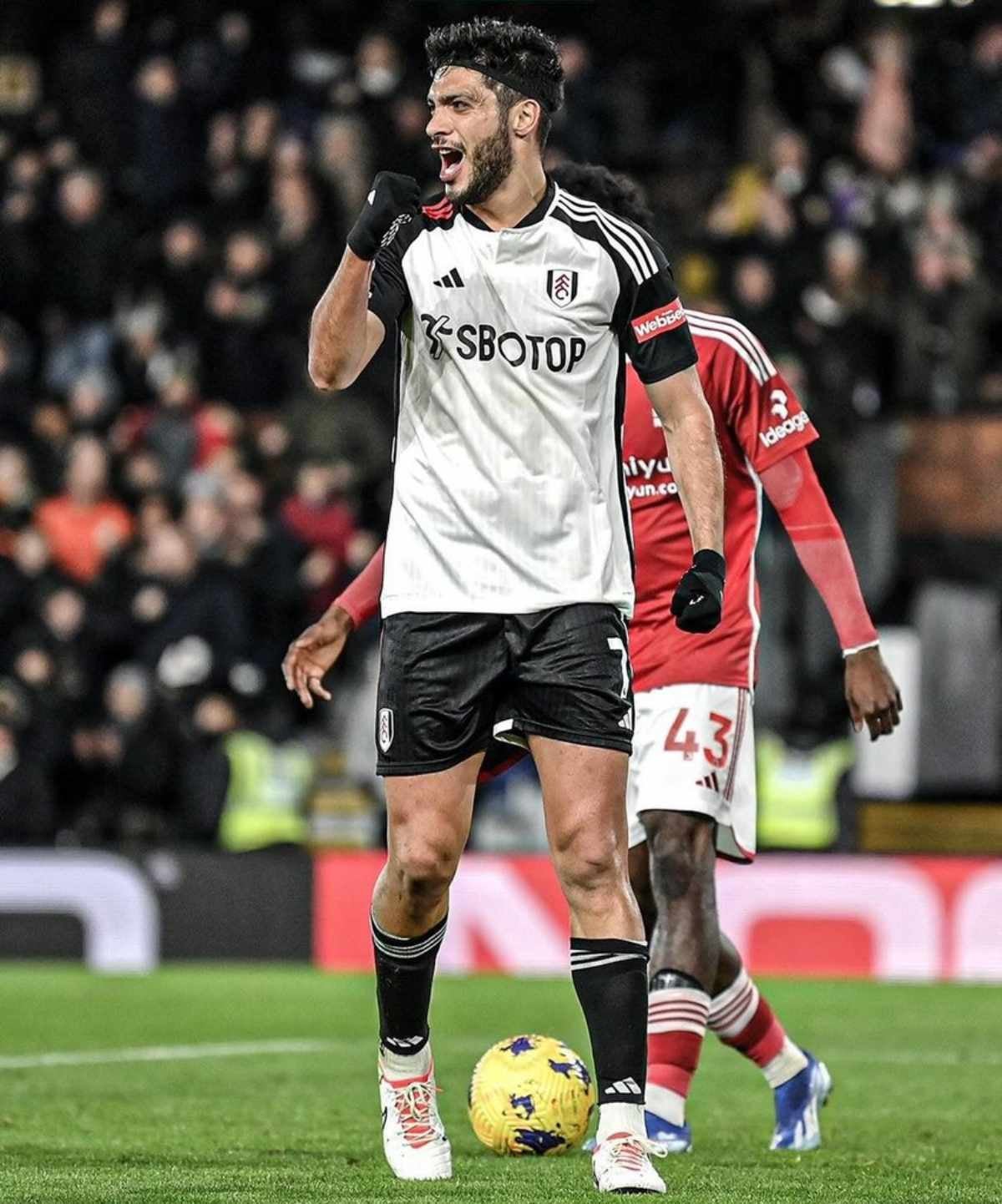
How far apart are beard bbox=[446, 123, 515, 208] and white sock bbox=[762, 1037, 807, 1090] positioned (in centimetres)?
263

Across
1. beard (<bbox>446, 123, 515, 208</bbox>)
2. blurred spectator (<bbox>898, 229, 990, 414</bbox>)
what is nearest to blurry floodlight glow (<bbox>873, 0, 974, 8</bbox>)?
blurred spectator (<bbox>898, 229, 990, 414</bbox>)

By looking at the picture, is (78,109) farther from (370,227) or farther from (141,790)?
(370,227)

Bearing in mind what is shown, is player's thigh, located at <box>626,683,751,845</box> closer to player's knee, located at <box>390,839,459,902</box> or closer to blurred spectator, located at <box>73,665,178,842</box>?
player's knee, located at <box>390,839,459,902</box>

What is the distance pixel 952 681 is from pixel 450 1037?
5.77 metres

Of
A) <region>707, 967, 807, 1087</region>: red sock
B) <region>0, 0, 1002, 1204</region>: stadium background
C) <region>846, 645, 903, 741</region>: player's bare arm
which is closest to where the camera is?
<region>846, 645, 903, 741</region>: player's bare arm

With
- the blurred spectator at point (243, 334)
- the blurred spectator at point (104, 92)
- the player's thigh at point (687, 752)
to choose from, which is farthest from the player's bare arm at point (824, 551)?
the blurred spectator at point (104, 92)

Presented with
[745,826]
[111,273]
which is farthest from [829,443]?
[745,826]

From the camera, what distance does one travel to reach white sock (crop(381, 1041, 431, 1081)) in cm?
588

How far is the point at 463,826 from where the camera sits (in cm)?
564

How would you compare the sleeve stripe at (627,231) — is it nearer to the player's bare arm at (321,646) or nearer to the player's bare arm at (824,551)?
the player's bare arm at (321,646)

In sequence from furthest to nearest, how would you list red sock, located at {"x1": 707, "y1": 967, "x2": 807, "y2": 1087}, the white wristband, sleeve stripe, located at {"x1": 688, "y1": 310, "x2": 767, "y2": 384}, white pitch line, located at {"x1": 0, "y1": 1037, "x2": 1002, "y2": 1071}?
1. white pitch line, located at {"x1": 0, "y1": 1037, "x2": 1002, "y2": 1071}
2. red sock, located at {"x1": 707, "y1": 967, "x2": 807, "y2": 1087}
3. sleeve stripe, located at {"x1": 688, "y1": 310, "x2": 767, "y2": 384}
4. the white wristband

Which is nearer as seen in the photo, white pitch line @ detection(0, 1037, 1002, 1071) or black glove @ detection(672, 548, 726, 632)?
black glove @ detection(672, 548, 726, 632)

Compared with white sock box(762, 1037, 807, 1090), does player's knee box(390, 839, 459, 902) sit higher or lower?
higher

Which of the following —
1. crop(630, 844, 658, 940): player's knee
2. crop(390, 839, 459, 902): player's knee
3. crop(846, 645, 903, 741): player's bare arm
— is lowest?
crop(630, 844, 658, 940): player's knee
